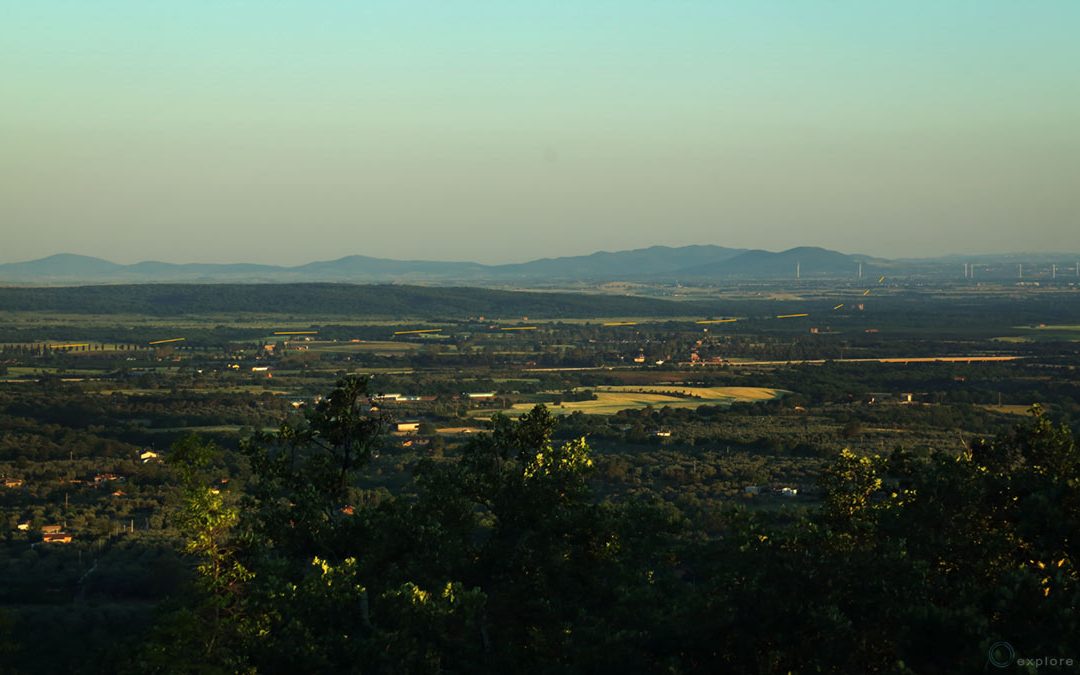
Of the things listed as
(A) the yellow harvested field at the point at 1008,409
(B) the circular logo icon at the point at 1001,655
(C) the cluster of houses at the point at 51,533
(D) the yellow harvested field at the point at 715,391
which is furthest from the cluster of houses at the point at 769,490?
(D) the yellow harvested field at the point at 715,391

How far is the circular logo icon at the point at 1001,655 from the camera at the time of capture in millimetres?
17183

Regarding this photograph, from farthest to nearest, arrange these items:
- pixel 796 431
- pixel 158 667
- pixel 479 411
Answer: pixel 479 411 < pixel 796 431 < pixel 158 667

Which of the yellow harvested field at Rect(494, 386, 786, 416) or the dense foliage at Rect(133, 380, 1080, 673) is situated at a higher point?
the dense foliage at Rect(133, 380, 1080, 673)

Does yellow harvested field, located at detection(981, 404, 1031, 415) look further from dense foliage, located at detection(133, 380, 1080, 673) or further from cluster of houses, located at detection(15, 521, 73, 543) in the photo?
dense foliage, located at detection(133, 380, 1080, 673)

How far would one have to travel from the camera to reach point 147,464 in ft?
247

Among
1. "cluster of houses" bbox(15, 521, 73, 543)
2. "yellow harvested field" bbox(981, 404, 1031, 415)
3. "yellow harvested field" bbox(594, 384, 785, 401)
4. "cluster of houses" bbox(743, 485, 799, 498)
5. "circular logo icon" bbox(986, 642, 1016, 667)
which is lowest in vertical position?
"yellow harvested field" bbox(594, 384, 785, 401)

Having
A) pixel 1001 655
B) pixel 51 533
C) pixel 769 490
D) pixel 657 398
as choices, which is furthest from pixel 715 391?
pixel 1001 655

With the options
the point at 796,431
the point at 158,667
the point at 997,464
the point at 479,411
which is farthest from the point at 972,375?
the point at 158,667

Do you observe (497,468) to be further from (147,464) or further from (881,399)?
(881,399)

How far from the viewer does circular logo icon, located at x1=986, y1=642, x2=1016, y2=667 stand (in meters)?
17.2

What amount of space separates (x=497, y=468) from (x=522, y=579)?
116 inches

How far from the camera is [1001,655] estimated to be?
17.3 meters

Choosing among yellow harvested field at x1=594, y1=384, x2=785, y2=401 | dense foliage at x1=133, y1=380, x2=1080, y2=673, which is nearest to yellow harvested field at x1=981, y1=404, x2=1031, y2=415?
yellow harvested field at x1=594, y1=384, x2=785, y2=401

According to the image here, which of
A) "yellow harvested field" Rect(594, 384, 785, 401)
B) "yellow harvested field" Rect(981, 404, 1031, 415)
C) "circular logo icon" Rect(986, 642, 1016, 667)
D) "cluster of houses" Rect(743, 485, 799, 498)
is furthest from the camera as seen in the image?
"yellow harvested field" Rect(594, 384, 785, 401)
